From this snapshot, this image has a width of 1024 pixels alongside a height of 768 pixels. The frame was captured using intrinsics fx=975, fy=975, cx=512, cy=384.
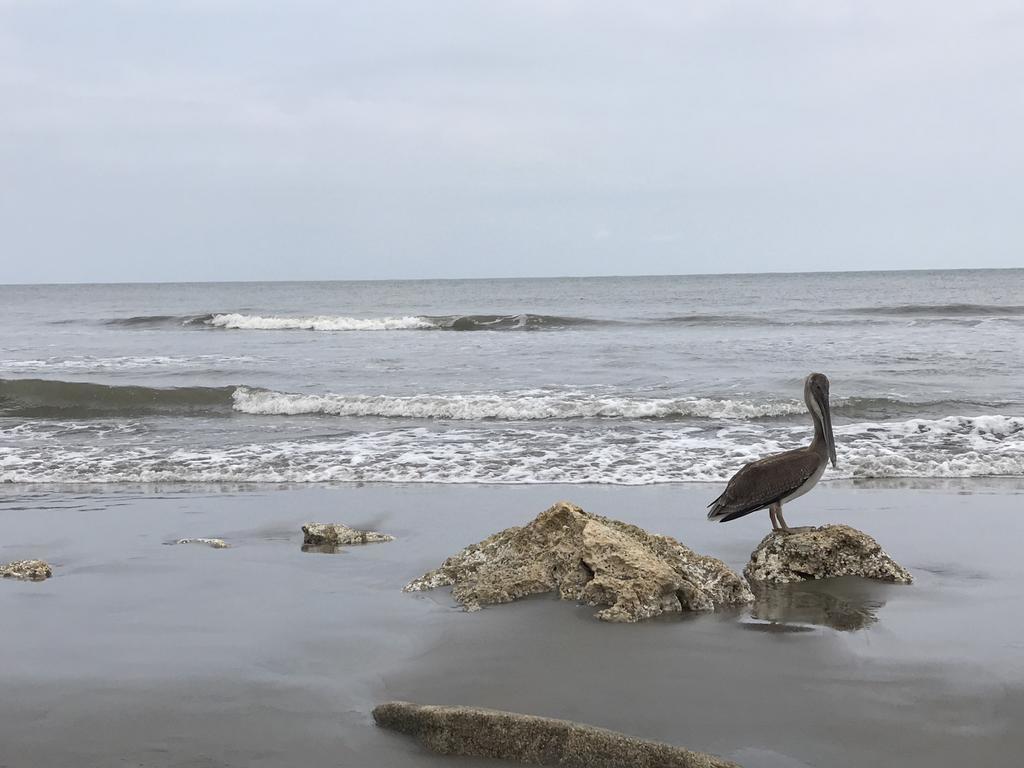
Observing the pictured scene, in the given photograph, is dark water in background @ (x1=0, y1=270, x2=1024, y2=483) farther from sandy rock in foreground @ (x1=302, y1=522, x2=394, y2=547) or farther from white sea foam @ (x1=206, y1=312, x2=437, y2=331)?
white sea foam @ (x1=206, y1=312, x2=437, y2=331)

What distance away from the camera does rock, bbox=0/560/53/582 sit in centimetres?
611

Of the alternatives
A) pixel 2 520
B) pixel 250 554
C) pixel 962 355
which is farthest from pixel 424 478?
pixel 962 355

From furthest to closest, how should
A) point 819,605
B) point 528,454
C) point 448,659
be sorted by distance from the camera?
1. point 528,454
2. point 819,605
3. point 448,659

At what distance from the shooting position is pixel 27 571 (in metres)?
6.15

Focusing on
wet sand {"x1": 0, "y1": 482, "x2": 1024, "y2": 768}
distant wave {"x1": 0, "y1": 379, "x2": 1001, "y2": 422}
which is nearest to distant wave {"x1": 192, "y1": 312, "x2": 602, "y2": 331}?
distant wave {"x1": 0, "y1": 379, "x2": 1001, "y2": 422}

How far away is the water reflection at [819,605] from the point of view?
4910 millimetres

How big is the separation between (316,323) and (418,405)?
24.0 meters

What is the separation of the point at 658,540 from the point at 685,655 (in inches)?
36.0

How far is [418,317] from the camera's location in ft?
125

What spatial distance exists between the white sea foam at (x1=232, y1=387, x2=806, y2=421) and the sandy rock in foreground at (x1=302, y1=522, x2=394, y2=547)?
6.45 meters

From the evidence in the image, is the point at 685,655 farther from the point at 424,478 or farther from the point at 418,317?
the point at 418,317

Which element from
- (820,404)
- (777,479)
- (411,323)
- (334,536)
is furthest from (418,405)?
(411,323)

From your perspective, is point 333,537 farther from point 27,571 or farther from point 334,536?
point 27,571

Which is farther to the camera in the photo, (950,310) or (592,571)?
(950,310)
